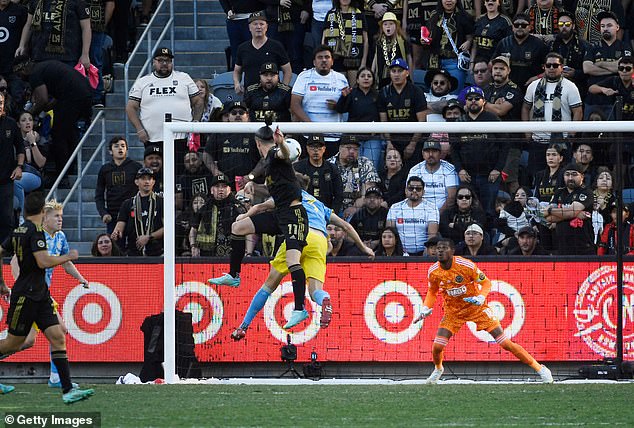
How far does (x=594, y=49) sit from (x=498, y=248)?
367 centimetres

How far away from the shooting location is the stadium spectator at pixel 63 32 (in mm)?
18297

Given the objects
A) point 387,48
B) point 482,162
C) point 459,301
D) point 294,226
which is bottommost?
point 459,301

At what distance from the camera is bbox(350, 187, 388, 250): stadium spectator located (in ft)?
48.7

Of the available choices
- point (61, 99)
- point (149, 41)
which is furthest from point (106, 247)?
point (149, 41)

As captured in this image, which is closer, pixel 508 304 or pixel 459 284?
pixel 459 284

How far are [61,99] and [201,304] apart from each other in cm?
453

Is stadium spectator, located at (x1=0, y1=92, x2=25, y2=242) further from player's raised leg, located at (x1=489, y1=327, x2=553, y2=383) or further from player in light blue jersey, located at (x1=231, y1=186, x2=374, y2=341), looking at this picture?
player's raised leg, located at (x1=489, y1=327, x2=553, y2=383)

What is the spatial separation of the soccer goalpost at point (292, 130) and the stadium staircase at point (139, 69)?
3.73 meters

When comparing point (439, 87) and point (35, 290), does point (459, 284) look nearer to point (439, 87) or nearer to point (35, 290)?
point (439, 87)

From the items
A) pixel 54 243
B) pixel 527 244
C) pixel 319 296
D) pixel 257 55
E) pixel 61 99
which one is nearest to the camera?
pixel 319 296

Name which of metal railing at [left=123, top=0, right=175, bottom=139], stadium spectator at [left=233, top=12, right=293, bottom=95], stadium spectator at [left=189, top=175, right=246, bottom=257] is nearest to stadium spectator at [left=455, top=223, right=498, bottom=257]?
stadium spectator at [left=189, top=175, right=246, bottom=257]

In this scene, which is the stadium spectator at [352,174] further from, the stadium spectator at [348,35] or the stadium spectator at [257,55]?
the stadium spectator at [348,35]

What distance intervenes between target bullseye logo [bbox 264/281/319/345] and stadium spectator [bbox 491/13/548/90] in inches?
180

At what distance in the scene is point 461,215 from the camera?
14859 mm
